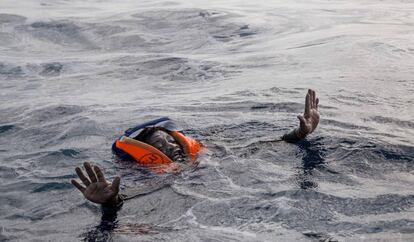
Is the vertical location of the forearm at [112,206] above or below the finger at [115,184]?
below

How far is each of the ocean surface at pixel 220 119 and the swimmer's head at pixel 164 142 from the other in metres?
0.30

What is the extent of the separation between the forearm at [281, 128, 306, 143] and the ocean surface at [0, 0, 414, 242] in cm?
9

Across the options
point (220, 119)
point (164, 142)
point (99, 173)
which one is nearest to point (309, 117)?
point (164, 142)

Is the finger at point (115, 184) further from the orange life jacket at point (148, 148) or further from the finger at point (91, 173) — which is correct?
the orange life jacket at point (148, 148)

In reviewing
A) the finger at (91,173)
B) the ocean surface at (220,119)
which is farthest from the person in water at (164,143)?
the finger at (91,173)

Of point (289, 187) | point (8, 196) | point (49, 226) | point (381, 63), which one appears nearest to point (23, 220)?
point (49, 226)

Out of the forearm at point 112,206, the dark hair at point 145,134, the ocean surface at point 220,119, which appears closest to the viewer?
the ocean surface at point 220,119

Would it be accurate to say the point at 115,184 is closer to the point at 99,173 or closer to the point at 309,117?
the point at 99,173

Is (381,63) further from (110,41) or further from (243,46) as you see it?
(110,41)

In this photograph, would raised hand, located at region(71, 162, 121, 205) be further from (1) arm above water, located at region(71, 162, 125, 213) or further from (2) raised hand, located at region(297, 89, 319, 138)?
(2) raised hand, located at region(297, 89, 319, 138)

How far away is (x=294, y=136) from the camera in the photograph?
7.09 metres

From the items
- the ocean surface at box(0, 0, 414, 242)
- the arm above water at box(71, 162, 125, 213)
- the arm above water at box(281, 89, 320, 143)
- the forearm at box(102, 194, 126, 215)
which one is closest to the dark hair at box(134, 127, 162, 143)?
the ocean surface at box(0, 0, 414, 242)

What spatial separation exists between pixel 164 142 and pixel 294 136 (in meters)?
1.62

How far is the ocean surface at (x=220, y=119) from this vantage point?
523cm
